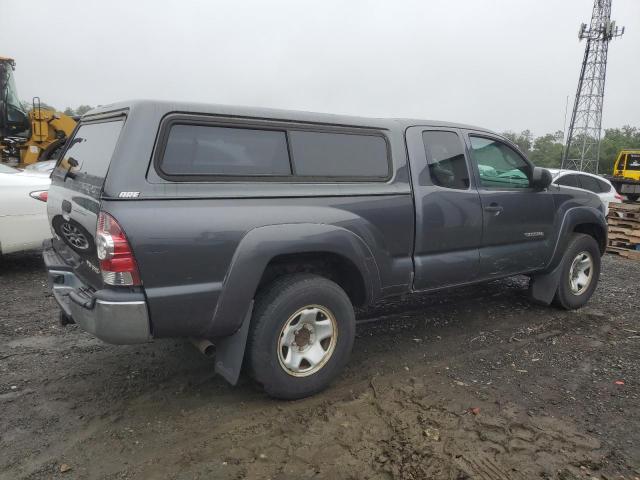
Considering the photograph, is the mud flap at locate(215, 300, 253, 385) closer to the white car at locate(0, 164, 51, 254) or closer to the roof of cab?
the roof of cab

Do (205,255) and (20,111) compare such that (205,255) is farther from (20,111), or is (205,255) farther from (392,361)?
(20,111)

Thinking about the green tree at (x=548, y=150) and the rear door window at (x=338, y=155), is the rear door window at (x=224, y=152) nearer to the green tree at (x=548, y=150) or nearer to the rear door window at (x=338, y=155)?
the rear door window at (x=338, y=155)

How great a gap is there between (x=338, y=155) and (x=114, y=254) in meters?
1.67

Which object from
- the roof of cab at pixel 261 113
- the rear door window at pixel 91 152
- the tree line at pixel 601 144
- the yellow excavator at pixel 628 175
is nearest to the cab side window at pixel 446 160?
the roof of cab at pixel 261 113

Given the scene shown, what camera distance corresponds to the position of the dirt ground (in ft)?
8.83

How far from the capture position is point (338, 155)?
3.53m

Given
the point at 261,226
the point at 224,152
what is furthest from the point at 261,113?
the point at 261,226

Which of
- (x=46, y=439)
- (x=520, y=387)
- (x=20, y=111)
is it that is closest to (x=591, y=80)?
(x=20, y=111)

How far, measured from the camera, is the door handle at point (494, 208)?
431 centimetres

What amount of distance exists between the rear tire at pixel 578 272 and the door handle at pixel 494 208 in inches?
49.7

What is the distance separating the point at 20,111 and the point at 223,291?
13507mm

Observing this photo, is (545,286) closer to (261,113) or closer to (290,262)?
(290,262)

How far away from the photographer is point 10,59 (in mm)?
13070

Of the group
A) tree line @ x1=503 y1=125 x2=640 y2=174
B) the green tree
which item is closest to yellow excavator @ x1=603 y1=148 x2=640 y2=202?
the green tree
